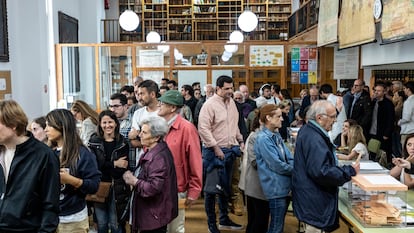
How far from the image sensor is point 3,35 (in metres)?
6.82

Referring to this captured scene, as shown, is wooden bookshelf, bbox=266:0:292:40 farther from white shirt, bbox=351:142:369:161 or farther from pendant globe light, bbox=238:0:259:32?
white shirt, bbox=351:142:369:161

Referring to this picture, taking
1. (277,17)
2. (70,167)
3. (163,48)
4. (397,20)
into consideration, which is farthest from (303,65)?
(70,167)

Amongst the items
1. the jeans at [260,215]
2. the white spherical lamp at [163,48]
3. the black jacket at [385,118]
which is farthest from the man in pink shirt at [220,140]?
the white spherical lamp at [163,48]

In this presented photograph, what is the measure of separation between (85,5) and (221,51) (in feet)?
16.6

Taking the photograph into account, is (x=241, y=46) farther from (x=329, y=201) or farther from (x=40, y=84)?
(x=329, y=201)

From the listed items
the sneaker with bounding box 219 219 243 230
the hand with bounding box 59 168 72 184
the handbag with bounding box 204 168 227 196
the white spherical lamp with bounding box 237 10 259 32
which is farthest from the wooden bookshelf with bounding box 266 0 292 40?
the hand with bounding box 59 168 72 184

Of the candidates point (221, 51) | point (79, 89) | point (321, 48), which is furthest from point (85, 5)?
point (321, 48)

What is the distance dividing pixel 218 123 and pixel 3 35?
4.10 metres

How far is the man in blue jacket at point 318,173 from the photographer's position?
9.62 ft

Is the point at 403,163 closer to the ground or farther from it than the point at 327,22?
closer to the ground

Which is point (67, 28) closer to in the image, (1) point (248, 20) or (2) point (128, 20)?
(2) point (128, 20)

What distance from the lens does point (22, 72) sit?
749 cm

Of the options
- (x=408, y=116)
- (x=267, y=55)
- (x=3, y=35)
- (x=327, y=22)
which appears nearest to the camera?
(x=408, y=116)

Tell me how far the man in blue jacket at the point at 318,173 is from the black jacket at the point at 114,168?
1371 mm
